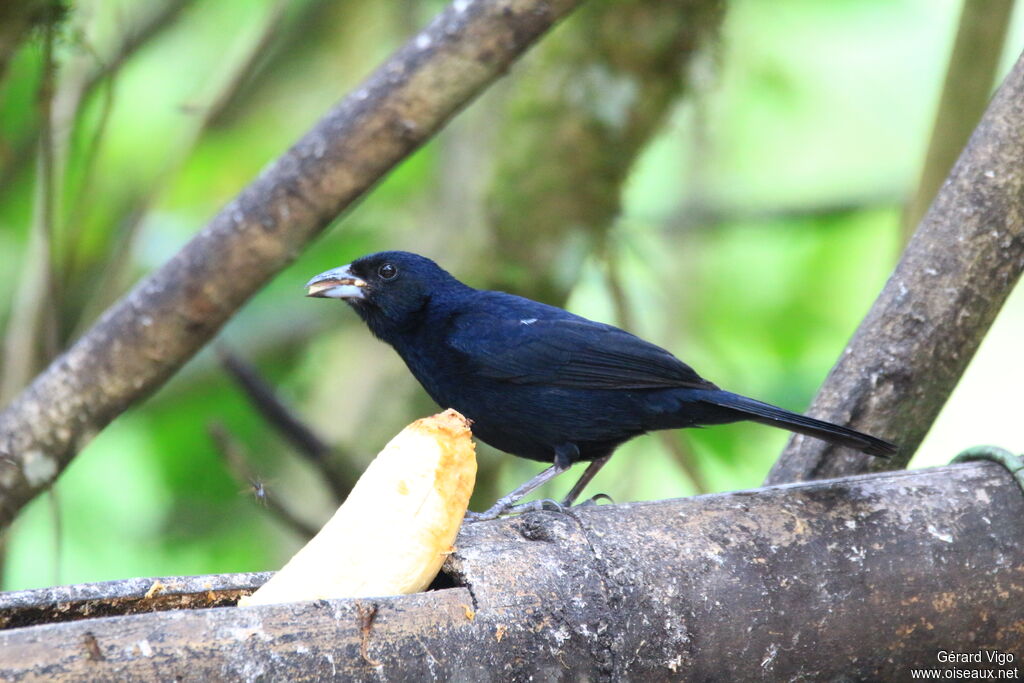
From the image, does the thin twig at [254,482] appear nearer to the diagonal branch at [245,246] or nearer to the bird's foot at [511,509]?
the diagonal branch at [245,246]

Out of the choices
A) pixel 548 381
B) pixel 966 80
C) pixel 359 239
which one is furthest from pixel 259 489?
pixel 359 239

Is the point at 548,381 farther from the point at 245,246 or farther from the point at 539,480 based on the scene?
the point at 245,246

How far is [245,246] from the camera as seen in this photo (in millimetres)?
3549

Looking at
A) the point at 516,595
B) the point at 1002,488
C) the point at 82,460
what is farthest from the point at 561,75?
the point at 82,460

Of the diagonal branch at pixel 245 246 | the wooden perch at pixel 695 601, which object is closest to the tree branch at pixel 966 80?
the diagonal branch at pixel 245 246

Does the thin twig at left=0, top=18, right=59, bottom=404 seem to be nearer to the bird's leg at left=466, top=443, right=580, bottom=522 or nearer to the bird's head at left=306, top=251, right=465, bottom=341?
the bird's head at left=306, top=251, right=465, bottom=341

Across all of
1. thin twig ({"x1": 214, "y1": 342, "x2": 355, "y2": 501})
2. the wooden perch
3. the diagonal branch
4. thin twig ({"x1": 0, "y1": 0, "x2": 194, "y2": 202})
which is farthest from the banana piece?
thin twig ({"x1": 0, "y1": 0, "x2": 194, "y2": 202})

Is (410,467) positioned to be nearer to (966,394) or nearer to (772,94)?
(772,94)

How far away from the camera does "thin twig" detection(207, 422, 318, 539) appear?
320 centimetres

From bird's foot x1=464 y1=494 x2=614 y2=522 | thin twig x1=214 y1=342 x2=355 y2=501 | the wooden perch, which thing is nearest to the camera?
the wooden perch

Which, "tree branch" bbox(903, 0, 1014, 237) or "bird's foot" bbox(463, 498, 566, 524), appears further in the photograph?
"tree branch" bbox(903, 0, 1014, 237)

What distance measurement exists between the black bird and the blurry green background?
1.04m

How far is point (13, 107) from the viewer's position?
221 inches

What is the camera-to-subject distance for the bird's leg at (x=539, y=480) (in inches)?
124
